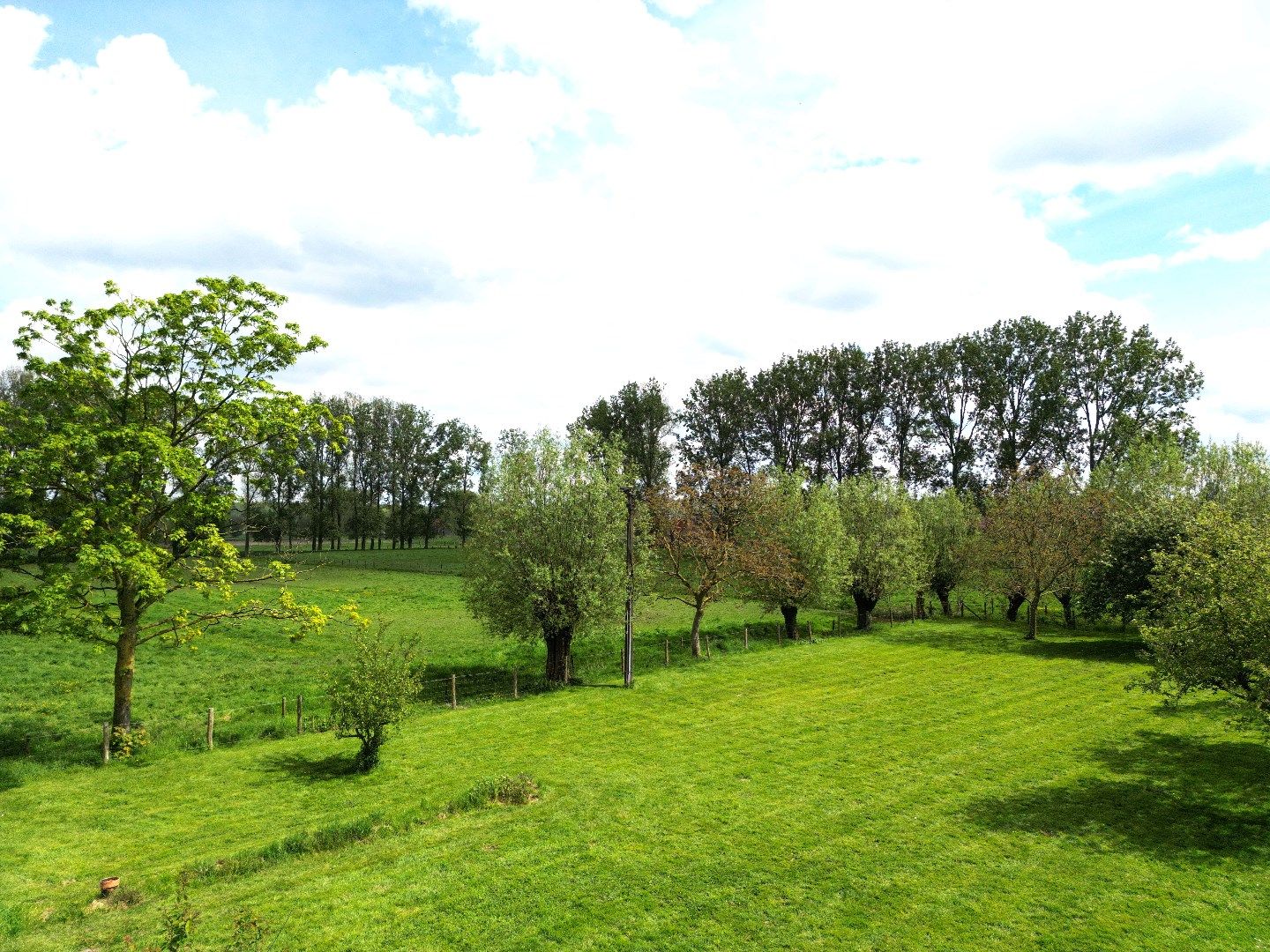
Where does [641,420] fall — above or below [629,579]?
above

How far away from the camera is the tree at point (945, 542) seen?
5919 cm

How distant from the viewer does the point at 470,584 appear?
117ft

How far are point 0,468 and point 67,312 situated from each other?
222 inches

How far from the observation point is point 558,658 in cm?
3541

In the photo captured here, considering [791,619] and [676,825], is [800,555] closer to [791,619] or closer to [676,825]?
[791,619]

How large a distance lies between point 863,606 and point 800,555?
960 cm

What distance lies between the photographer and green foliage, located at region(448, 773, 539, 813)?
62.8 ft

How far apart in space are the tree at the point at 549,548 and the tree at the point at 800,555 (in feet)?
45.8

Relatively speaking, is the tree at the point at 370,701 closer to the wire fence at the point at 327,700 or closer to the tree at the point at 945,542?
the wire fence at the point at 327,700

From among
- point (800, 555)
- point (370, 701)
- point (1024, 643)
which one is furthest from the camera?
point (800, 555)

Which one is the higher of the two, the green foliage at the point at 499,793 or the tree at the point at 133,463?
the tree at the point at 133,463

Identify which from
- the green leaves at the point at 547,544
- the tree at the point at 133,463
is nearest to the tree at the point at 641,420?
the green leaves at the point at 547,544

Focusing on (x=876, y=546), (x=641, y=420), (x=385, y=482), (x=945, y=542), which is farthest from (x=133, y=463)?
(x=385, y=482)

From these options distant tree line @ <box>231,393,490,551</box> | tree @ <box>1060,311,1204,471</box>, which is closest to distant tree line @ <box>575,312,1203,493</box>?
tree @ <box>1060,311,1204,471</box>
